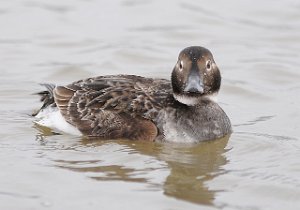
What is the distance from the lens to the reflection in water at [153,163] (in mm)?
11375

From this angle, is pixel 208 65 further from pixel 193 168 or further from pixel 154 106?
pixel 193 168

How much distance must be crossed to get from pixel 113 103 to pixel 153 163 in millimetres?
1207

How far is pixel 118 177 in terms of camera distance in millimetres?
11656

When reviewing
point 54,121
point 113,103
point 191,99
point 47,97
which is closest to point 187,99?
point 191,99

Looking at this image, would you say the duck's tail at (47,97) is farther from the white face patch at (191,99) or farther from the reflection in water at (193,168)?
the reflection in water at (193,168)

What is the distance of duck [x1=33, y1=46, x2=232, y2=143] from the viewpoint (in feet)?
42.0

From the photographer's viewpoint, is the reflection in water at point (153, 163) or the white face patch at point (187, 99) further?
the white face patch at point (187, 99)

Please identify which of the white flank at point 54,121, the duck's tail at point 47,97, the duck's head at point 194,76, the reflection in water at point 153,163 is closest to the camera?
the reflection in water at point 153,163

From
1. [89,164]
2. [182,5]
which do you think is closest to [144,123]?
[89,164]

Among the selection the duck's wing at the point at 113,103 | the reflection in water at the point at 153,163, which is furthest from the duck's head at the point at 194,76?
the reflection in water at the point at 153,163

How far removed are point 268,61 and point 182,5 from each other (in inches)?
166

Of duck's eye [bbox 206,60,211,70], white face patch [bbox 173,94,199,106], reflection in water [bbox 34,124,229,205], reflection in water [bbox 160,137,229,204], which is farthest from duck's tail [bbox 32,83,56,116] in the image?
duck's eye [bbox 206,60,211,70]

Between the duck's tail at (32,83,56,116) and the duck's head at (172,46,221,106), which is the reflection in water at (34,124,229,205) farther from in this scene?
the duck's tail at (32,83,56,116)

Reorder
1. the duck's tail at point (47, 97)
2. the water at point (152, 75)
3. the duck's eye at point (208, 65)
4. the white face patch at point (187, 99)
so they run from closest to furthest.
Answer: the water at point (152, 75) → the duck's eye at point (208, 65) → the white face patch at point (187, 99) → the duck's tail at point (47, 97)
